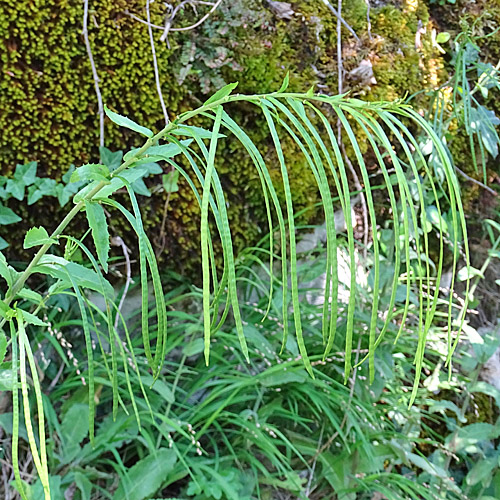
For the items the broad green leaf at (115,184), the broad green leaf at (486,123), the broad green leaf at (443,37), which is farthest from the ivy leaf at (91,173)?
the broad green leaf at (443,37)

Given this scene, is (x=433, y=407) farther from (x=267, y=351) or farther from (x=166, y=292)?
(x=166, y=292)

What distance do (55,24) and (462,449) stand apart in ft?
4.42

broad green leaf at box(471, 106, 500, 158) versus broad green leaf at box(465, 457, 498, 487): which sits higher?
broad green leaf at box(471, 106, 500, 158)

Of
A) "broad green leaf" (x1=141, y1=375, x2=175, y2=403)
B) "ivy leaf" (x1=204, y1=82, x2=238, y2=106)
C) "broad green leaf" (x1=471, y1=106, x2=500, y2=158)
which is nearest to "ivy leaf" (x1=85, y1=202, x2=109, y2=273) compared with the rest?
"ivy leaf" (x1=204, y1=82, x2=238, y2=106)

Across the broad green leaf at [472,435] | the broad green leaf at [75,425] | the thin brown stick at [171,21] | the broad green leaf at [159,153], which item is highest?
the thin brown stick at [171,21]

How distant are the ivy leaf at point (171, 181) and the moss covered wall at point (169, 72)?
63 mm

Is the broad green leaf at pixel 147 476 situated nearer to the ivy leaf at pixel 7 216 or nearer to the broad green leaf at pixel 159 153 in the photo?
the ivy leaf at pixel 7 216

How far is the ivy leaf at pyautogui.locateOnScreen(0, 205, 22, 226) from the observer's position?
3.49 ft

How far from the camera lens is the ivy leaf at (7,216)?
41.9 inches

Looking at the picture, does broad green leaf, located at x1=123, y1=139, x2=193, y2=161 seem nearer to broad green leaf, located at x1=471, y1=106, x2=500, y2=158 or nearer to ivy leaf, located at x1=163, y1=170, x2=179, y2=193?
ivy leaf, located at x1=163, y1=170, x2=179, y2=193

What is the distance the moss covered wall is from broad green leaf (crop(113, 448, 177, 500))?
1.54 ft

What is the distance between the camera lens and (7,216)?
3.52 feet

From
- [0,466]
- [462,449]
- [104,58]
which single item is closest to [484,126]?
[462,449]

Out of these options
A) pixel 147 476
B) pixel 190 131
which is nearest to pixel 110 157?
pixel 147 476
